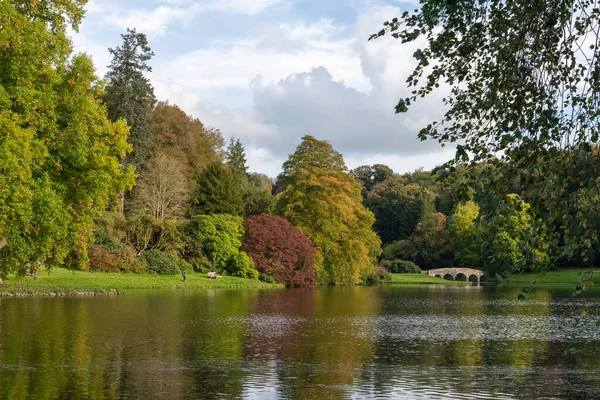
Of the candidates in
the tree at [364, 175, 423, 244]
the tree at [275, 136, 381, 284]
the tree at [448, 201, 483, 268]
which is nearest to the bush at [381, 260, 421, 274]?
the tree at [448, 201, 483, 268]

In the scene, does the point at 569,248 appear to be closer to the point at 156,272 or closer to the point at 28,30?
the point at 28,30

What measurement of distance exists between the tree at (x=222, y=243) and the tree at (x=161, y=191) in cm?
356

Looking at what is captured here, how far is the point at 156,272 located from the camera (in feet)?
175

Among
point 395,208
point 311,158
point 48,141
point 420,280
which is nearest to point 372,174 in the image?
point 395,208

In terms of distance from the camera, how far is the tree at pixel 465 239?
89.2 metres

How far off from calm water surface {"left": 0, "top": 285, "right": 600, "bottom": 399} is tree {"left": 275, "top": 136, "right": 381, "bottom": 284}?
100.0ft

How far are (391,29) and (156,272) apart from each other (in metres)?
48.3

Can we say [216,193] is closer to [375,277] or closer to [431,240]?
[375,277]

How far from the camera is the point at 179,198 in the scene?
6253cm

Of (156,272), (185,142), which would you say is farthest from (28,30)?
(185,142)

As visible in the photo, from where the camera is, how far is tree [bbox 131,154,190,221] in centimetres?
6141

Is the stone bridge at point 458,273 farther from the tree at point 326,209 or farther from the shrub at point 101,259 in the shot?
the shrub at point 101,259

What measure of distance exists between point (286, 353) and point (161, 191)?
45509 mm

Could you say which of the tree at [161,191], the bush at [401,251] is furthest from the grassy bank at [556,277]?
the tree at [161,191]
